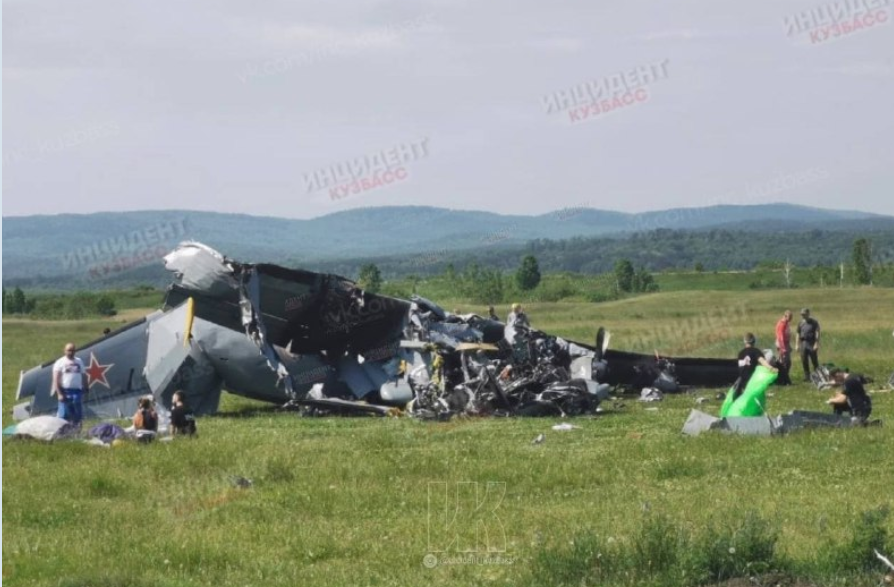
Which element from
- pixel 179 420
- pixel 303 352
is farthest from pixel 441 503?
pixel 303 352

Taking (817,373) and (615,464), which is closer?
(615,464)

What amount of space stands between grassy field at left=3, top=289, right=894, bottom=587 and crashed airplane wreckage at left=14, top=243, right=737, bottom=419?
192 cm

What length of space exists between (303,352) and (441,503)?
1310cm

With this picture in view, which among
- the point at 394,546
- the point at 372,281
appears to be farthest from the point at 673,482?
the point at 372,281

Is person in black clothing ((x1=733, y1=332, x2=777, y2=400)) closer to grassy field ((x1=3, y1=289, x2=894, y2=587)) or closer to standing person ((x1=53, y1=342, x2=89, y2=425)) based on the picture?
grassy field ((x1=3, y1=289, x2=894, y2=587))

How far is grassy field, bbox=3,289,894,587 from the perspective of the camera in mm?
11211

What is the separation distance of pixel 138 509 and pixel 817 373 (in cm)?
1665

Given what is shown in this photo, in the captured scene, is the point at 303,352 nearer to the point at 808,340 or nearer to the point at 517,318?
the point at 517,318

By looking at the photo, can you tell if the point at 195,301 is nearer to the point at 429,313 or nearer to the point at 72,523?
the point at 429,313

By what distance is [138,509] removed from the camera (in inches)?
585

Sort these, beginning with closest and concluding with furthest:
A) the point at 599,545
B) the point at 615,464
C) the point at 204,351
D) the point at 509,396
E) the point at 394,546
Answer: the point at 599,545
the point at 394,546
the point at 615,464
the point at 509,396
the point at 204,351

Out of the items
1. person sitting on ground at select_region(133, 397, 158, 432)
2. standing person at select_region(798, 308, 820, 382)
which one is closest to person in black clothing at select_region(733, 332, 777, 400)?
standing person at select_region(798, 308, 820, 382)

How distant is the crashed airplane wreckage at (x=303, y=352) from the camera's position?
25406 mm

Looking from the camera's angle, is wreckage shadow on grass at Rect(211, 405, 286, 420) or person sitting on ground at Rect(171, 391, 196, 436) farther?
wreckage shadow on grass at Rect(211, 405, 286, 420)
